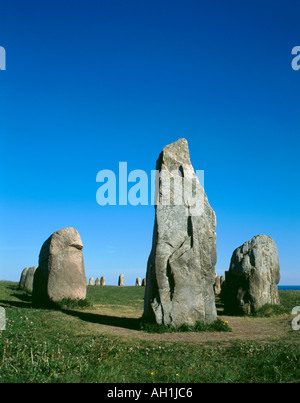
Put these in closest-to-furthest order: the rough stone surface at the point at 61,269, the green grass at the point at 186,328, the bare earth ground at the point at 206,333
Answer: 1. the bare earth ground at the point at 206,333
2. the green grass at the point at 186,328
3. the rough stone surface at the point at 61,269

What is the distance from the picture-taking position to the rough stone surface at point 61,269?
18.5m

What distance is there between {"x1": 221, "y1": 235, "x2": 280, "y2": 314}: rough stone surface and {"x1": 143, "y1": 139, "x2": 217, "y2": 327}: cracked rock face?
4537mm

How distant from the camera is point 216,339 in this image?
1140 centimetres

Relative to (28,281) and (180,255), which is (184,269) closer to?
(180,255)

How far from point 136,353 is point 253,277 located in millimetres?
10163

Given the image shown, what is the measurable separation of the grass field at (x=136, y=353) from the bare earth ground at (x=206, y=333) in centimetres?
3

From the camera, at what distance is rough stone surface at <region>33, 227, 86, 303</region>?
60.7ft

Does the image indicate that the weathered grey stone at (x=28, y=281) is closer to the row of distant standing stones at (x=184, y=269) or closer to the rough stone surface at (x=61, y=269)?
the rough stone surface at (x=61, y=269)

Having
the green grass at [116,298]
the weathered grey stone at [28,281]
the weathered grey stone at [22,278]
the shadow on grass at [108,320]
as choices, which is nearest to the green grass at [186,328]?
the shadow on grass at [108,320]

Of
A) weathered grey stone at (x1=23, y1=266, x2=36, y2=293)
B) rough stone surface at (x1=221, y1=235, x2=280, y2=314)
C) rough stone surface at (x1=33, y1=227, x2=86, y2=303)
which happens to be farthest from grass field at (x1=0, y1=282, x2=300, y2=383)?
weathered grey stone at (x1=23, y1=266, x2=36, y2=293)

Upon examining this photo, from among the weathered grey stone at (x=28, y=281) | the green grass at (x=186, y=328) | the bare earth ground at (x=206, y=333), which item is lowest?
the bare earth ground at (x=206, y=333)

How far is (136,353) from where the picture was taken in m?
9.16

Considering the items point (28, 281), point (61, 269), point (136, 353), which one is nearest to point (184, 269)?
point (136, 353)

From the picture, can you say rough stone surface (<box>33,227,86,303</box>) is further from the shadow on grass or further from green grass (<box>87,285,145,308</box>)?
green grass (<box>87,285,145,308</box>)
